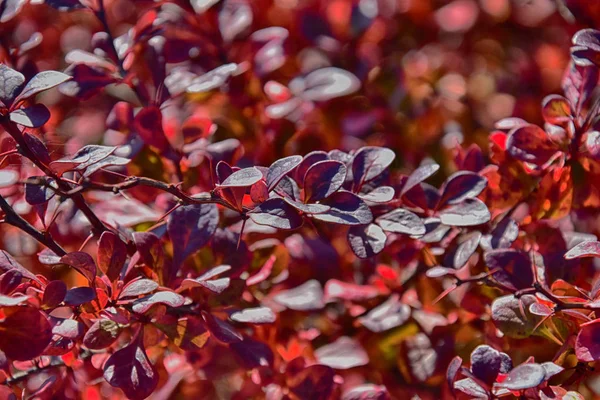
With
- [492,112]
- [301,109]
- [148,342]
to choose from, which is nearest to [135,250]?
[148,342]

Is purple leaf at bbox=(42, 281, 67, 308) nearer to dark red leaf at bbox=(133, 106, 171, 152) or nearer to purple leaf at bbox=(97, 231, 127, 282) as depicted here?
purple leaf at bbox=(97, 231, 127, 282)

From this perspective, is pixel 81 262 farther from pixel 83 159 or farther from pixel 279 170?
pixel 279 170

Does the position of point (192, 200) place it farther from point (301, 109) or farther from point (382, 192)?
point (301, 109)

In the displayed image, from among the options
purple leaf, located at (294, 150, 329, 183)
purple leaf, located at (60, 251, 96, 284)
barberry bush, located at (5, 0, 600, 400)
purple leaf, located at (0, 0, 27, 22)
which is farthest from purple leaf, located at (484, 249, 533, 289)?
purple leaf, located at (0, 0, 27, 22)

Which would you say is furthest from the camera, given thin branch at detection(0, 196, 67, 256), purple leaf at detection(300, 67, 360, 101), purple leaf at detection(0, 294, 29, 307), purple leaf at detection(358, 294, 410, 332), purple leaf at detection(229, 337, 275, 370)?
purple leaf at detection(300, 67, 360, 101)

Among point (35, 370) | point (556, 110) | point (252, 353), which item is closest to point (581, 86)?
point (556, 110)

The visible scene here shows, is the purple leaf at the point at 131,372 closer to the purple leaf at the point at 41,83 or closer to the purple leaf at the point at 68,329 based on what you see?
the purple leaf at the point at 68,329
